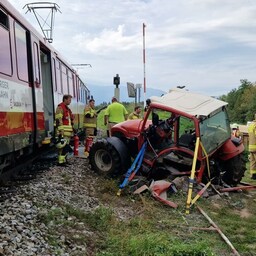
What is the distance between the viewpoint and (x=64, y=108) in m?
10.6

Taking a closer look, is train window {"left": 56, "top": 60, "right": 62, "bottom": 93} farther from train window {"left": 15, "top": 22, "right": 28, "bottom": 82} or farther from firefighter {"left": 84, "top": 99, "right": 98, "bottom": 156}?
train window {"left": 15, "top": 22, "right": 28, "bottom": 82}

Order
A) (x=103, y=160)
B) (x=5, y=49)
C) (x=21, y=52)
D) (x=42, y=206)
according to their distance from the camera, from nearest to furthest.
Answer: (x=42, y=206), (x=5, y=49), (x=21, y=52), (x=103, y=160)

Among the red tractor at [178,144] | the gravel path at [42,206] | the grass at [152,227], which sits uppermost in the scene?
the red tractor at [178,144]

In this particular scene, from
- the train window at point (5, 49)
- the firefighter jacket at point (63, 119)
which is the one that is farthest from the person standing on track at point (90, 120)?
the train window at point (5, 49)

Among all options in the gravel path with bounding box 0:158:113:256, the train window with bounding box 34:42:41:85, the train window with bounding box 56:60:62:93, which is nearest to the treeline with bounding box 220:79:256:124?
the train window with bounding box 56:60:62:93

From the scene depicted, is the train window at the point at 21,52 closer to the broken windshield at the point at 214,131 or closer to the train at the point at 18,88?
the train at the point at 18,88

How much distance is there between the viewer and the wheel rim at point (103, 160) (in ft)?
31.8

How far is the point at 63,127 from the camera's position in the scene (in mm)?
10641

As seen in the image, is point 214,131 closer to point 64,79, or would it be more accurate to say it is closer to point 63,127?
point 63,127

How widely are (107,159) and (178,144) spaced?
1.77 meters

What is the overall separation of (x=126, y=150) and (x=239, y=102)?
34.5 meters

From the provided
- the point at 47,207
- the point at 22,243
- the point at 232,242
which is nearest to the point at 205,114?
the point at 232,242

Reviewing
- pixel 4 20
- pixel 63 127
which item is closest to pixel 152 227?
pixel 4 20

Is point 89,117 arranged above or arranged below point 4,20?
below
